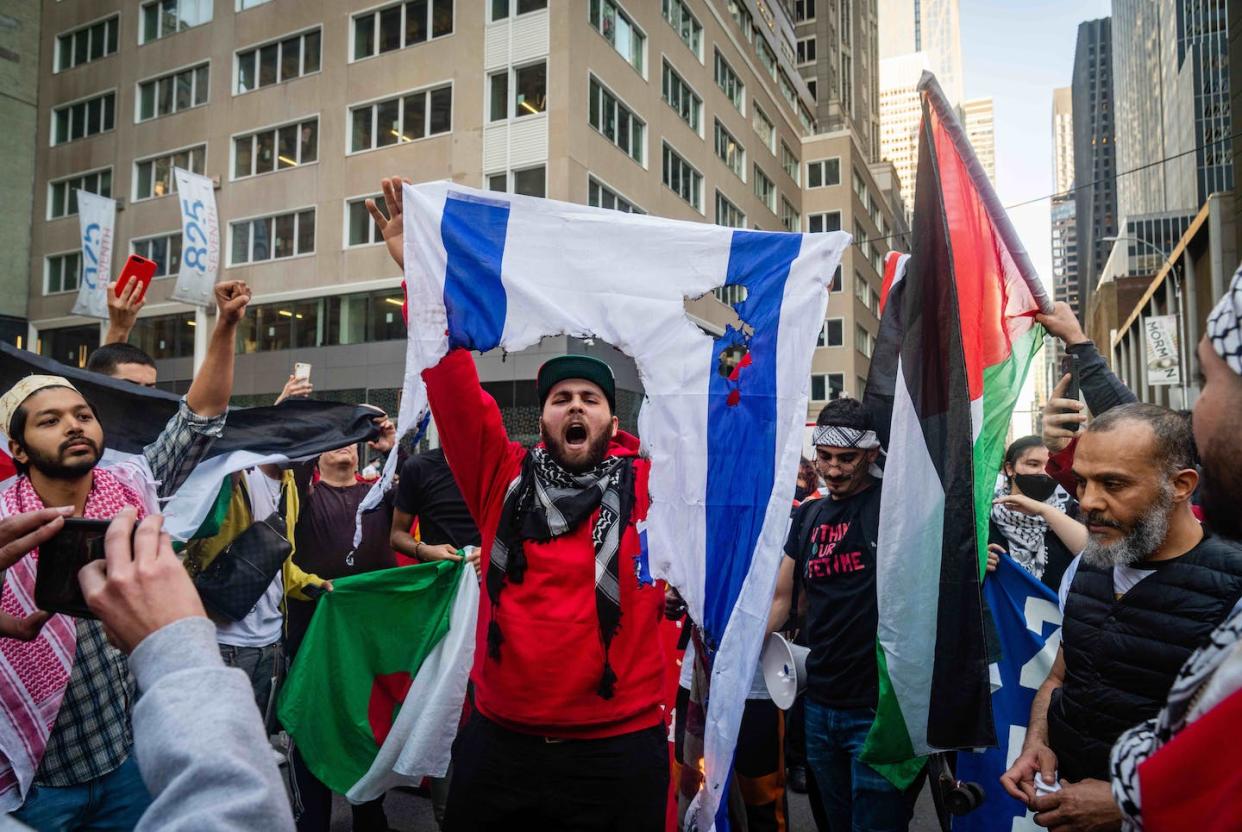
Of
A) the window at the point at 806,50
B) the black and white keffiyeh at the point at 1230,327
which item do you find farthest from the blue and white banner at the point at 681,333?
the window at the point at 806,50

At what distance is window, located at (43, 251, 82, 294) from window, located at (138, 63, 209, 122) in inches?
240

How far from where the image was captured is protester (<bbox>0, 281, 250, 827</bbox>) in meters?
2.54

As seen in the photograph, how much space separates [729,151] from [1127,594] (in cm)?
3368

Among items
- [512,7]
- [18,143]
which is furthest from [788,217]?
[18,143]

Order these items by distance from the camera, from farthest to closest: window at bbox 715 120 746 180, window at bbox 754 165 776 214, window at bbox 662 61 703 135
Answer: window at bbox 754 165 776 214
window at bbox 715 120 746 180
window at bbox 662 61 703 135

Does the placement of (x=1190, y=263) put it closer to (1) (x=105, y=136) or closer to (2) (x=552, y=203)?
(2) (x=552, y=203)

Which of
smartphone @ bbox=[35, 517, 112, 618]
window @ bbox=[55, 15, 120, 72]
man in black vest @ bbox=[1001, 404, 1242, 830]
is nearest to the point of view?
smartphone @ bbox=[35, 517, 112, 618]

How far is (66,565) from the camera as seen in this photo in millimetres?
1540

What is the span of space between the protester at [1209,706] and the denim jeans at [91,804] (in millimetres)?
2696

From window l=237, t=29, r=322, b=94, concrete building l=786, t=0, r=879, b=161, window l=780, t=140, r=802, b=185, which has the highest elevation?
concrete building l=786, t=0, r=879, b=161

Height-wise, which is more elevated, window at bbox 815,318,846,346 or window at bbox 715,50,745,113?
window at bbox 715,50,745,113

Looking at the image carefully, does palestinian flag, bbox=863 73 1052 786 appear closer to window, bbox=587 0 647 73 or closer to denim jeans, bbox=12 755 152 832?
denim jeans, bbox=12 755 152 832

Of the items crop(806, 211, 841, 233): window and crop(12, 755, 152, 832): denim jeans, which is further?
crop(806, 211, 841, 233): window

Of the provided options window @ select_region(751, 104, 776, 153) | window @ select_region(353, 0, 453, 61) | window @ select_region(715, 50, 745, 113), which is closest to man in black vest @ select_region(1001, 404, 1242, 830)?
window @ select_region(353, 0, 453, 61)
